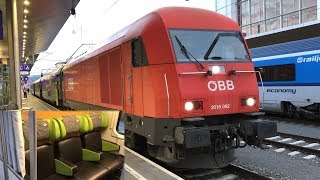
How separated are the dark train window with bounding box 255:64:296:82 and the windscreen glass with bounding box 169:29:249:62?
22.7 feet

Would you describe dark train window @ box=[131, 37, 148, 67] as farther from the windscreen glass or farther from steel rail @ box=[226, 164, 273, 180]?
steel rail @ box=[226, 164, 273, 180]

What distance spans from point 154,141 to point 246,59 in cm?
249

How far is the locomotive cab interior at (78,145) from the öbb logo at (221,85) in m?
1.92

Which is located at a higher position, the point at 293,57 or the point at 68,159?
the point at 293,57

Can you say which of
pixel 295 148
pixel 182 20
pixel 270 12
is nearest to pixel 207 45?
pixel 182 20

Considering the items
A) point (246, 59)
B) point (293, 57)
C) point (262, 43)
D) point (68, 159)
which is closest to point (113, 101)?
point (246, 59)

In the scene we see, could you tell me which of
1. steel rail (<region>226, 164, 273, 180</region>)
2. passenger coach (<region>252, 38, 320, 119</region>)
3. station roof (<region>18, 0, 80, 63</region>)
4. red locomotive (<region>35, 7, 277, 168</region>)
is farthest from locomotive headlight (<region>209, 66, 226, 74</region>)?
station roof (<region>18, 0, 80, 63</region>)

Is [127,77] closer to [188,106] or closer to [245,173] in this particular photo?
[188,106]

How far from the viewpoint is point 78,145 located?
16.6 ft

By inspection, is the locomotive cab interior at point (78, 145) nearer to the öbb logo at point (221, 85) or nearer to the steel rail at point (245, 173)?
the öbb logo at point (221, 85)

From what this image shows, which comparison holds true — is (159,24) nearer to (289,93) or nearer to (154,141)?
(154,141)

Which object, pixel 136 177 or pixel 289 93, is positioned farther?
pixel 289 93

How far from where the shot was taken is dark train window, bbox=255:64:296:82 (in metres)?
14.8

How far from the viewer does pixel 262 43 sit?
2233 cm
